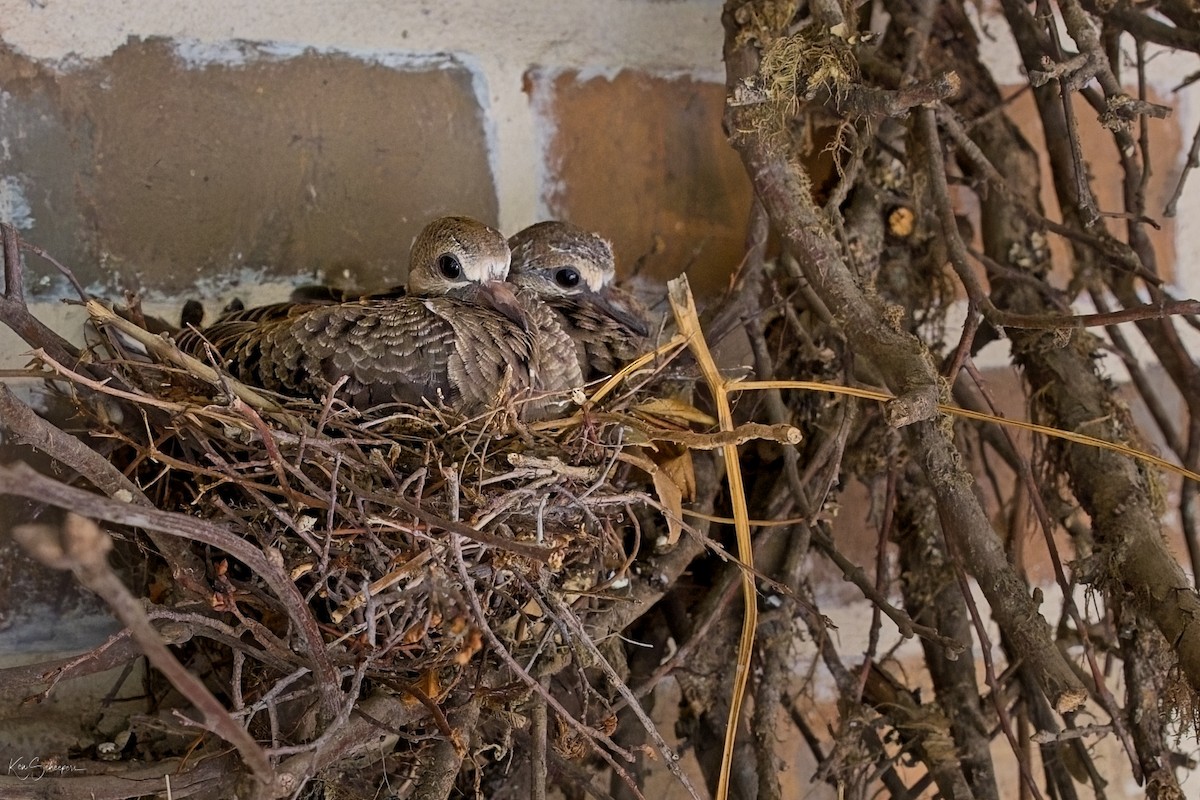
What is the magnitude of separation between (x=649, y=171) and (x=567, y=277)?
200 millimetres

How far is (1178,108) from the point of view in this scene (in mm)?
1426

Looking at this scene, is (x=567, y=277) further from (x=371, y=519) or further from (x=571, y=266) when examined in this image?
(x=371, y=519)

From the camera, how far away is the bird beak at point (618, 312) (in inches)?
42.9

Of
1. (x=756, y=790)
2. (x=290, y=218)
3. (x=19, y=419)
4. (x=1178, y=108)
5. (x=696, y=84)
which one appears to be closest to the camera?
(x=19, y=419)

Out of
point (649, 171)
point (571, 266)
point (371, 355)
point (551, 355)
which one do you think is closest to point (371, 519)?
point (371, 355)

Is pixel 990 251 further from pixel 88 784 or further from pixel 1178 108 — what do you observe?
pixel 88 784

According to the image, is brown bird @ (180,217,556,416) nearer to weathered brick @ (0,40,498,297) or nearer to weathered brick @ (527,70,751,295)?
weathered brick @ (0,40,498,297)

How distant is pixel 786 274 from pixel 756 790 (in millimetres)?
497

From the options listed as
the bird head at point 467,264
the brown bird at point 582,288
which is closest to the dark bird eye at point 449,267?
the bird head at point 467,264

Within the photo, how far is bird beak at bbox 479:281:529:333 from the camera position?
98 cm

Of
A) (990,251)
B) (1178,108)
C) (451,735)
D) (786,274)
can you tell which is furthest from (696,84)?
(451,735)

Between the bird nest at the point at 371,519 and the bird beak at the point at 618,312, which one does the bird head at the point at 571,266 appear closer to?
the bird beak at the point at 618,312

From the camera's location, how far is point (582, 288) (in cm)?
110

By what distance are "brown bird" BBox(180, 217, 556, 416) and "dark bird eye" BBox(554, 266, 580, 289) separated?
15 centimetres
